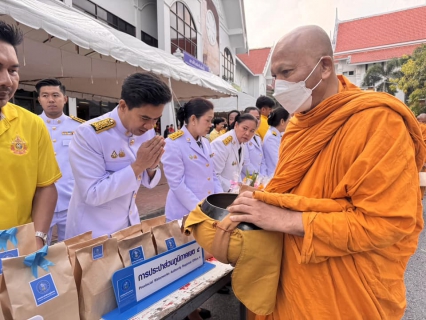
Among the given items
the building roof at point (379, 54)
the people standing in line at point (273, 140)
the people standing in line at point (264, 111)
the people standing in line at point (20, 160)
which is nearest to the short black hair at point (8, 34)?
the people standing in line at point (20, 160)

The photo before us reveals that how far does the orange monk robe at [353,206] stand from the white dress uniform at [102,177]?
89cm

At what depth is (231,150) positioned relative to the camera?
10.9 ft

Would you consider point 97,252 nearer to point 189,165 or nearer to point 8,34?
point 8,34

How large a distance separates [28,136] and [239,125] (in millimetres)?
2409

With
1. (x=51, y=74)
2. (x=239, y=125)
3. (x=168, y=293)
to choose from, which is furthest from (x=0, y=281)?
→ (x=51, y=74)

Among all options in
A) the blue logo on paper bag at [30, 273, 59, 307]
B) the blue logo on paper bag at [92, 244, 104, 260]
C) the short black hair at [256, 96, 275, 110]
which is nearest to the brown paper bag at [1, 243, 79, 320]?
the blue logo on paper bag at [30, 273, 59, 307]

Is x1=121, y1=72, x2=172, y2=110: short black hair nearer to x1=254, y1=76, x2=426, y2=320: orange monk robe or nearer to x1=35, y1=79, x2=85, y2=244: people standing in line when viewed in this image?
x1=254, y1=76, x2=426, y2=320: orange monk robe

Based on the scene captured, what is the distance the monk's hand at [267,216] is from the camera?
0.98 meters

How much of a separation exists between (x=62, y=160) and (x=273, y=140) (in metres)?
2.83

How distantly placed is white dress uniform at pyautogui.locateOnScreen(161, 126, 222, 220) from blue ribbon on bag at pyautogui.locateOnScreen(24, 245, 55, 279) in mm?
1418

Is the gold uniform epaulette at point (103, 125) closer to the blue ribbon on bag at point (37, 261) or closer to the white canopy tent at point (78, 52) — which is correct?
the blue ribbon on bag at point (37, 261)

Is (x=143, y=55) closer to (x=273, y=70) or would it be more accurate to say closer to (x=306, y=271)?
Answer: (x=273, y=70)

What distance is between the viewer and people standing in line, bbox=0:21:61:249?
1.19 meters

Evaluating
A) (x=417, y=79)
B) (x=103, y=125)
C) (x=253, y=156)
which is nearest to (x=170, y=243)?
(x=103, y=125)
